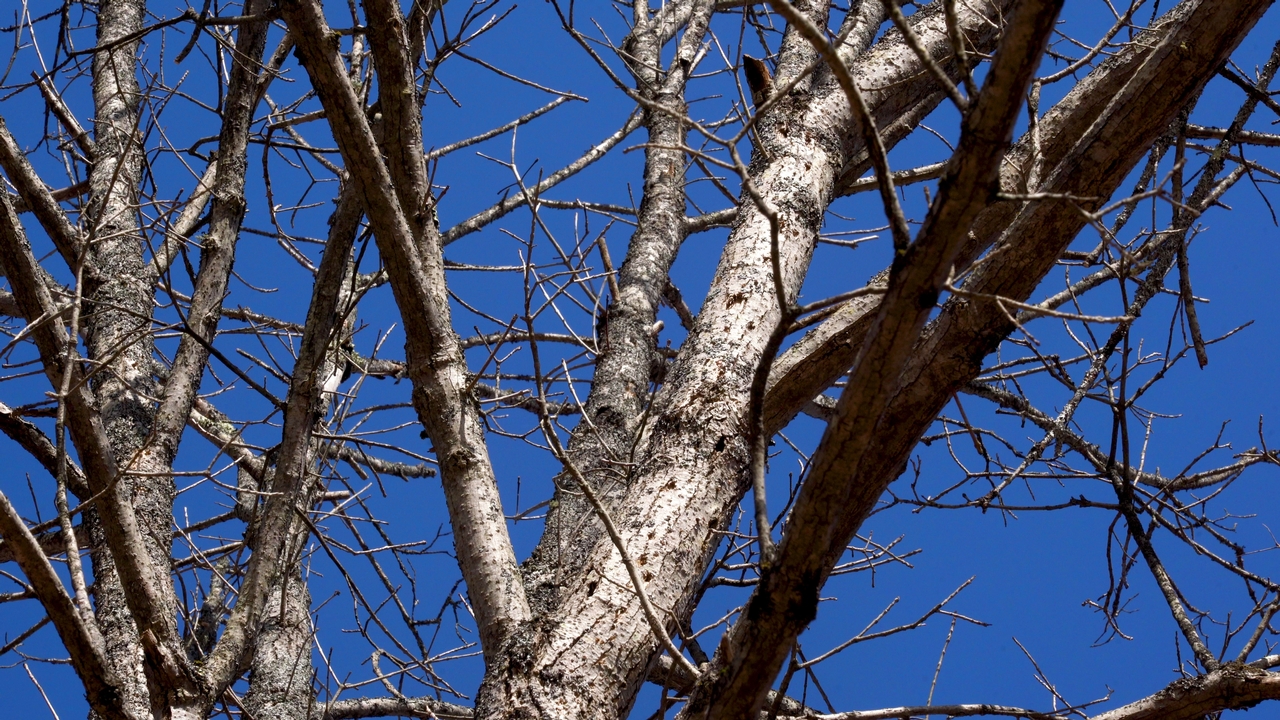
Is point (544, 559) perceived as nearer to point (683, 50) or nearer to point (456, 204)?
point (683, 50)

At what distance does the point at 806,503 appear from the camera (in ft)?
3.28

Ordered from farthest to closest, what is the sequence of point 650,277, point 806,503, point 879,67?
point 650,277
point 879,67
point 806,503

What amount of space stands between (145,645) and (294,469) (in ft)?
2.25

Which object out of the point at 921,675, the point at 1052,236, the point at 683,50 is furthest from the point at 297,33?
the point at 921,675

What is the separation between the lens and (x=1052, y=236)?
1.39 metres

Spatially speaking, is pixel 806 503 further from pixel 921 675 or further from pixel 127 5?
pixel 921 675

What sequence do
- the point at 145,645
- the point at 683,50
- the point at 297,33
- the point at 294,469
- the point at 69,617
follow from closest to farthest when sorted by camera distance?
the point at 69,617, the point at 145,645, the point at 297,33, the point at 294,469, the point at 683,50

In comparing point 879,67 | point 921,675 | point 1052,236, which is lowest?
point 1052,236

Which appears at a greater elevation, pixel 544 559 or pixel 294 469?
pixel 294 469

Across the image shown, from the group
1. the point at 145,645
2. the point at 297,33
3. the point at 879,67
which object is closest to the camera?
the point at 145,645

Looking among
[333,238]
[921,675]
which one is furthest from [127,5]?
[921,675]

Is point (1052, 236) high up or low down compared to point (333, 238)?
down

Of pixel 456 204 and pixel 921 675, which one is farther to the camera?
pixel 456 204

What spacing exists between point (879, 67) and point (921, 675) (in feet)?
85.2
